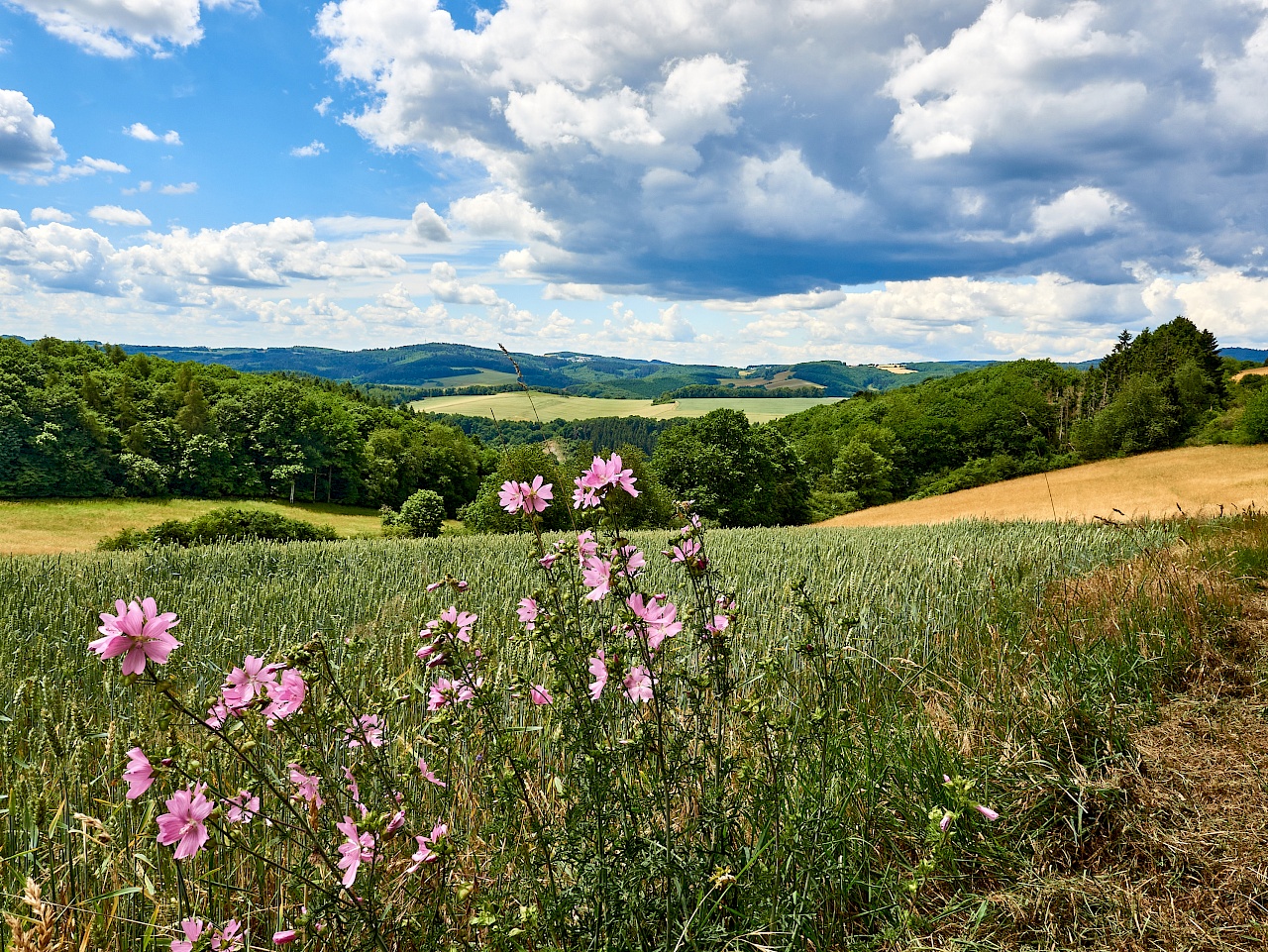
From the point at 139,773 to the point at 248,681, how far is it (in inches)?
11.3

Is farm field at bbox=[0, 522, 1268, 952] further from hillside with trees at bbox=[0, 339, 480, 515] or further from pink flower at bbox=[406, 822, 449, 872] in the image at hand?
hillside with trees at bbox=[0, 339, 480, 515]

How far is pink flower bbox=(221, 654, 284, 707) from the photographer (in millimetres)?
1587

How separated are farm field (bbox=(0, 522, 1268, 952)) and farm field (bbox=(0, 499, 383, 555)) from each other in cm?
4133

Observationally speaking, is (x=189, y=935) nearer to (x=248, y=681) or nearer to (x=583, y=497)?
(x=248, y=681)

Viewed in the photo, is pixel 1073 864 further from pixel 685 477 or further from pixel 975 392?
pixel 975 392

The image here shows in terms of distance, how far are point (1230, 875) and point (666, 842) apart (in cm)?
195

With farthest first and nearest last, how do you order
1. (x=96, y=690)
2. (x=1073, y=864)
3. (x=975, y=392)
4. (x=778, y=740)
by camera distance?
(x=975, y=392), (x=96, y=690), (x=1073, y=864), (x=778, y=740)

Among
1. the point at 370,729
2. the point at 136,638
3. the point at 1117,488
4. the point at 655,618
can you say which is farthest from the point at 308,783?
the point at 1117,488

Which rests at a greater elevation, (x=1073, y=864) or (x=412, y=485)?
(x=1073, y=864)

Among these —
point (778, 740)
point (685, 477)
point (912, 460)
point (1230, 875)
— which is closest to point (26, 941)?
point (778, 740)

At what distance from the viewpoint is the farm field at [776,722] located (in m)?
2.07

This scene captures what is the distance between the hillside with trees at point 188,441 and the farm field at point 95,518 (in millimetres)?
2567

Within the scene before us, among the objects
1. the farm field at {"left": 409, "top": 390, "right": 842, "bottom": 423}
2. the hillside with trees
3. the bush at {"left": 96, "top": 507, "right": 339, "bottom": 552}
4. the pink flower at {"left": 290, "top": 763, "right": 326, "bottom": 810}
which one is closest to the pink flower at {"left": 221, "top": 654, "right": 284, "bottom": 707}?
the pink flower at {"left": 290, "top": 763, "right": 326, "bottom": 810}

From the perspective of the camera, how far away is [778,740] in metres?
2.05
